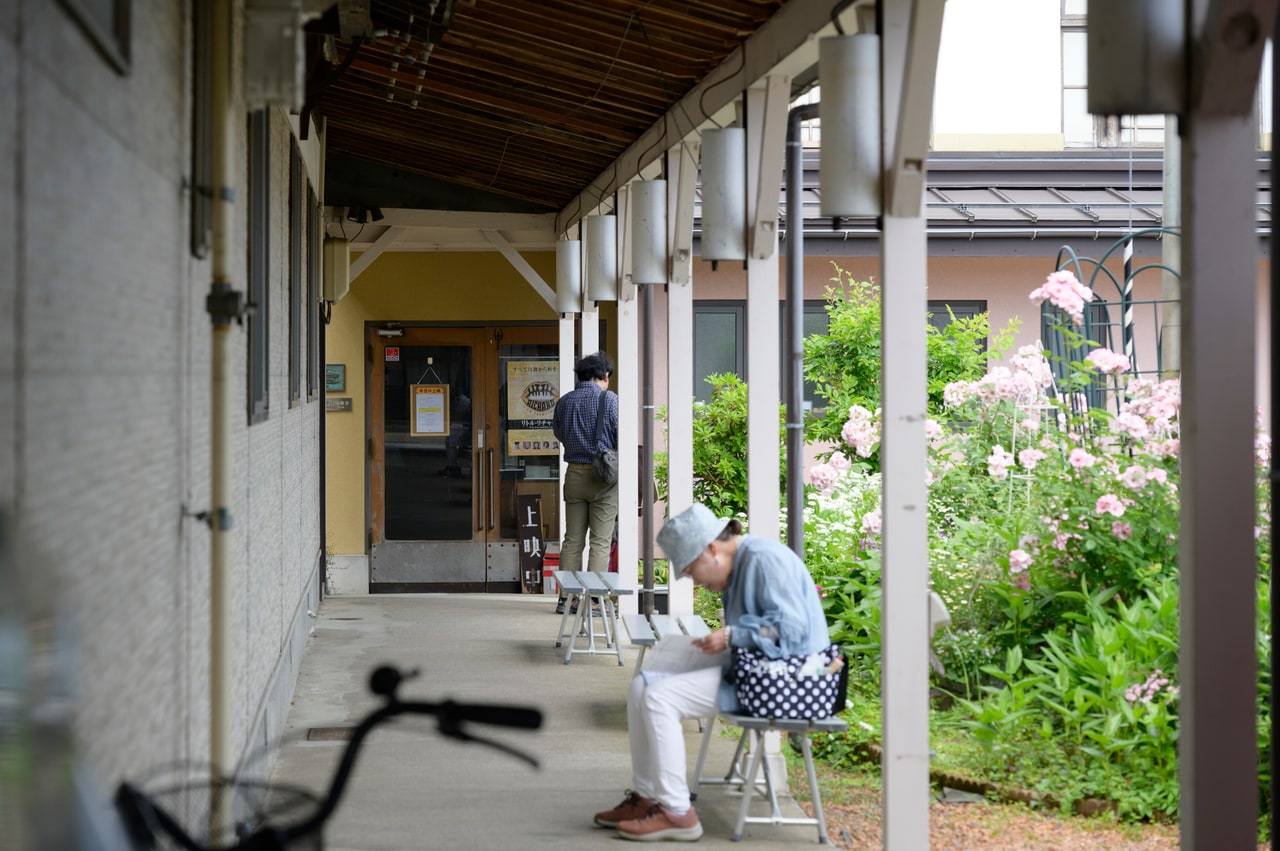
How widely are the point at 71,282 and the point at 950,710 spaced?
5.07 m

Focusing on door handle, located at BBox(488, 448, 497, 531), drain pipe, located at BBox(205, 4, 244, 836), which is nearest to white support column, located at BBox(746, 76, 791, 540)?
drain pipe, located at BBox(205, 4, 244, 836)

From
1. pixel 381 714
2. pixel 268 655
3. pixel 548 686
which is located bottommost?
pixel 548 686

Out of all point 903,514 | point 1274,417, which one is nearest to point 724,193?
point 903,514

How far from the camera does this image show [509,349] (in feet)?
41.8

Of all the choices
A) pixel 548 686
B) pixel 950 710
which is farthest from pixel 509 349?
pixel 950 710

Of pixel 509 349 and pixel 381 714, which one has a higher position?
pixel 509 349

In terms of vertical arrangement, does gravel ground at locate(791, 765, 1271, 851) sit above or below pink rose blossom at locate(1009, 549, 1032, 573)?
below

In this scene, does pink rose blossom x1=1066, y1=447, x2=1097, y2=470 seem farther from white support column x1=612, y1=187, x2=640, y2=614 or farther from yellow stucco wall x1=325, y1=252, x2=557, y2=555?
yellow stucco wall x1=325, y1=252, x2=557, y2=555

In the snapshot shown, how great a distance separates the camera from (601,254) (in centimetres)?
860

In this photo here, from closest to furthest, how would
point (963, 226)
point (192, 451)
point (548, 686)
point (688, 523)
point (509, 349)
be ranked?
point (192, 451) < point (688, 523) < point (548, 686) < point (963, 226) < point (509, 349)

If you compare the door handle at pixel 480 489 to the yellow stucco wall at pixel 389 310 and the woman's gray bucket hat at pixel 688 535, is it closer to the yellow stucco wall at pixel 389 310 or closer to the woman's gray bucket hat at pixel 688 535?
the yellow stucco wall at pixel 389 310

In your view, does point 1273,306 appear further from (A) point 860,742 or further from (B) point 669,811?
(A) point 860,742

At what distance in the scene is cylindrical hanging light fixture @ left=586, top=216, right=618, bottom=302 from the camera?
8570mm

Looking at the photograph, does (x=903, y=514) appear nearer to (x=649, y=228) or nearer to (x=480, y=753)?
(x=480, y=753)
